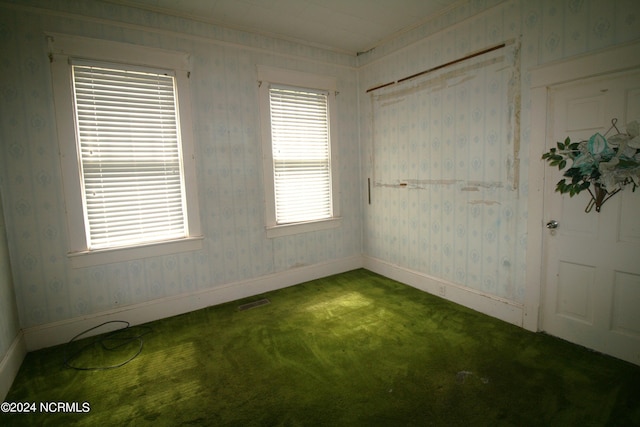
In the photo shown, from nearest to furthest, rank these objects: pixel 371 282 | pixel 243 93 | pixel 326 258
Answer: pixel 243 93, pixel 371 282, pixel 326 258

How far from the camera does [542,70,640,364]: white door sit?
2320 mm

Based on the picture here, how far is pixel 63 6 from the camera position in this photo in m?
2.82

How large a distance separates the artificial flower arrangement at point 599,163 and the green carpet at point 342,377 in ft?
4.16

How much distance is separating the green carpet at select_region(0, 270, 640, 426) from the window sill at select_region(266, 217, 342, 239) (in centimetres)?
110

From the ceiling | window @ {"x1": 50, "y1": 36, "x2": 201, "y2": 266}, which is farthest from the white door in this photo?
window @ {"x1": 50, "y1": 36, "x2": 201, "y2": 266}

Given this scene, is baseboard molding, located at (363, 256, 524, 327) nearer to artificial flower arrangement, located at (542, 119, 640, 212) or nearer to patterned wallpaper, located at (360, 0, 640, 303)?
patterned wallpaper, located at (360, 0, 640, 303)

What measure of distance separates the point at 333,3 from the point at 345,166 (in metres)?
2.02

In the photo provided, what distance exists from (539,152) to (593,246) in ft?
2.78

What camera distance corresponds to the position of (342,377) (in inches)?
92.0

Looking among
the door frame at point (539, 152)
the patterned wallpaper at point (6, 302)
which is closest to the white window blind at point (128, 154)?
the patterned wallpaper at point (6, 302)

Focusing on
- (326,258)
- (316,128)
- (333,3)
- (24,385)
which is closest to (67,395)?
(24,385)

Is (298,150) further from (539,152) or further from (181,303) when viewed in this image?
(539,152)

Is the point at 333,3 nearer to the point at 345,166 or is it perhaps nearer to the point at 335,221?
the point at 345,166

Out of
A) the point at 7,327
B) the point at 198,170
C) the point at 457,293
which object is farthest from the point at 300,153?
the point at 7,327
